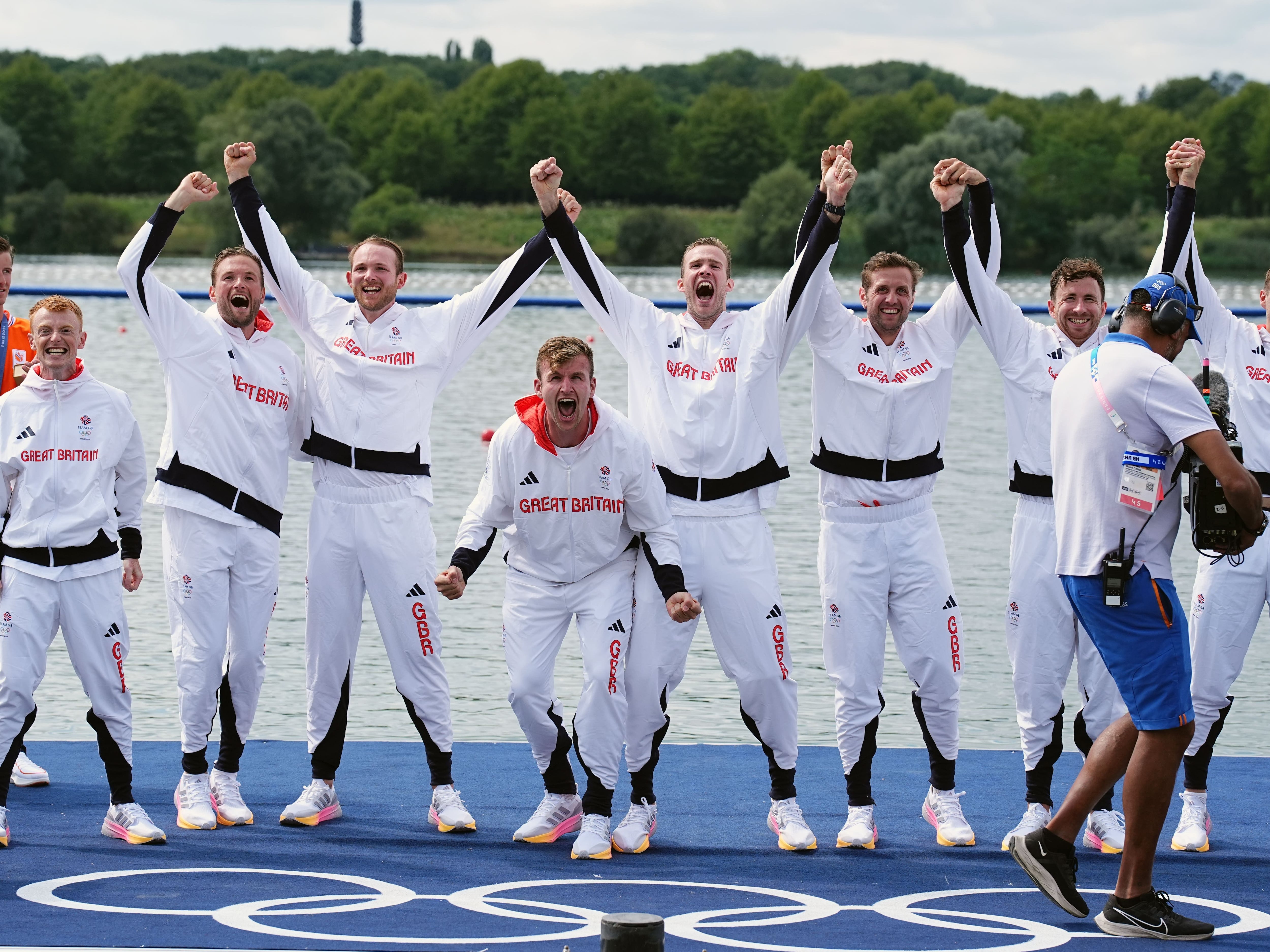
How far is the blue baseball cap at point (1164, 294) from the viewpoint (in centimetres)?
545

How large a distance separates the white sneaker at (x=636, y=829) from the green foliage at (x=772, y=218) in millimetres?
60798

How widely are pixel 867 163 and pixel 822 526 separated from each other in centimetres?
9326

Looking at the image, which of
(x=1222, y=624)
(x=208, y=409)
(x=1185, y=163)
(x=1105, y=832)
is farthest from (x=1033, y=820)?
(x=208, y=409)

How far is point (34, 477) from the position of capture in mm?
6344

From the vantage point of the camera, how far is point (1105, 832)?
643 centimetres

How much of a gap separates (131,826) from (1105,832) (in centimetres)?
390

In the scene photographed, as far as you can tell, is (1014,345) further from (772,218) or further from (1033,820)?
(772,218)

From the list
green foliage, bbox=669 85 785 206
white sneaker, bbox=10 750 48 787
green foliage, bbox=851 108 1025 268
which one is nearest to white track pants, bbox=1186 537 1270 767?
white sneaker, bbox=10 750 48 787

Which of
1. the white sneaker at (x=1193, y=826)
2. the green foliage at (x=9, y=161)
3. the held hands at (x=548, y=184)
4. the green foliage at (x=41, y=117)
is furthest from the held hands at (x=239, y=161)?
the green foliage at (x=41, y=117)

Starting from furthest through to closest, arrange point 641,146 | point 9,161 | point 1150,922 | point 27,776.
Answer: point 641,146 → point 9,161 → point 27,776 → point 1150,922

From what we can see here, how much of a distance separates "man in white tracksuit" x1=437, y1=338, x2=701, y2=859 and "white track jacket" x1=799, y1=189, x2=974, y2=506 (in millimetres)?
795

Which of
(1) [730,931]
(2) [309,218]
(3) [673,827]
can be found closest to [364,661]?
(3) [673,827]

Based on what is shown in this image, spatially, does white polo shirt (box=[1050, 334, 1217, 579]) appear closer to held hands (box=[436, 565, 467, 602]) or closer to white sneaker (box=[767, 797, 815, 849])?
white sneaker (box=[767, 797, 815, 849])

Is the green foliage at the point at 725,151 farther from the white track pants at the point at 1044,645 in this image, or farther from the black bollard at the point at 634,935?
the black bollard at the point at 634,935
